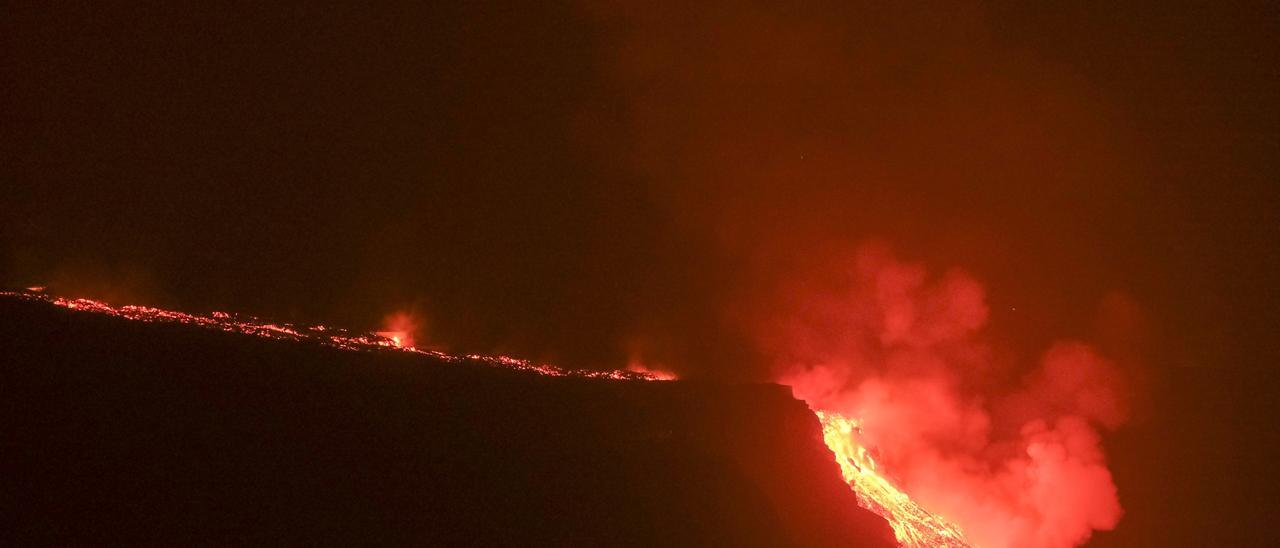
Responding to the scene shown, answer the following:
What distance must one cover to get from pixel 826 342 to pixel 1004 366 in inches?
380

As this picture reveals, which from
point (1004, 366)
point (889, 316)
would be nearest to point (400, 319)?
point (889, 316)

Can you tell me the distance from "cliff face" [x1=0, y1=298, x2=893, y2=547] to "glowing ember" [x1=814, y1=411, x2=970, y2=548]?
9.41 ft

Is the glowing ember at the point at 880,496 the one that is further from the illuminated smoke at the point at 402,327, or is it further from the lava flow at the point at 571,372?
the illuminated smoke at the point at 402,327

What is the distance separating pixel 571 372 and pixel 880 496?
27.0ft

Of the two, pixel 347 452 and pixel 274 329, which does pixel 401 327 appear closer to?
pixel 274 329

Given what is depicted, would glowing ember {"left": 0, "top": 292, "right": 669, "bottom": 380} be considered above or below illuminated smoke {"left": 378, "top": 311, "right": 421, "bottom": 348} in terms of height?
below

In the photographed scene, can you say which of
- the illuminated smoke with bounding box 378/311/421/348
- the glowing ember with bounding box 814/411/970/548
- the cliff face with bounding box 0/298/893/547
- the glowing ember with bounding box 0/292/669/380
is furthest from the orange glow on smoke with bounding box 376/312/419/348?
the glowing ember with bounding box 814/411/970/548

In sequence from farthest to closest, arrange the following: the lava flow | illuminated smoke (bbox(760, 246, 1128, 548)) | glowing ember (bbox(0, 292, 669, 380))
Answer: illuminated smoke (bbox(760, 246, 1128, 548)) < the lava flow < glowing ember (bbox(0, 292, 669, 380))

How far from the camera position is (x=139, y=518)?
8.41 m

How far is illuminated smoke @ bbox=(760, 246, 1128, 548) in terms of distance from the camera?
2638 centimetres

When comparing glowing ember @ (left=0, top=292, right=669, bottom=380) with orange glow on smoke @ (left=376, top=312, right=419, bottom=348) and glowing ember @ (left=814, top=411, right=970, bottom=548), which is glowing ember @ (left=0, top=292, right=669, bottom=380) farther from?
glowing ember @ (left=814, top=411, right=970, bottom=548)

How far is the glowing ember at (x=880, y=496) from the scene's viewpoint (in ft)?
55.7

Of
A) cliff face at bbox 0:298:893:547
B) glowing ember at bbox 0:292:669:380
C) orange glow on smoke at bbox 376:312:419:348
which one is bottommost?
cliff face at bbox 0:298:893:547

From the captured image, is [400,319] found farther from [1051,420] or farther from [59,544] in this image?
[1051,420]
